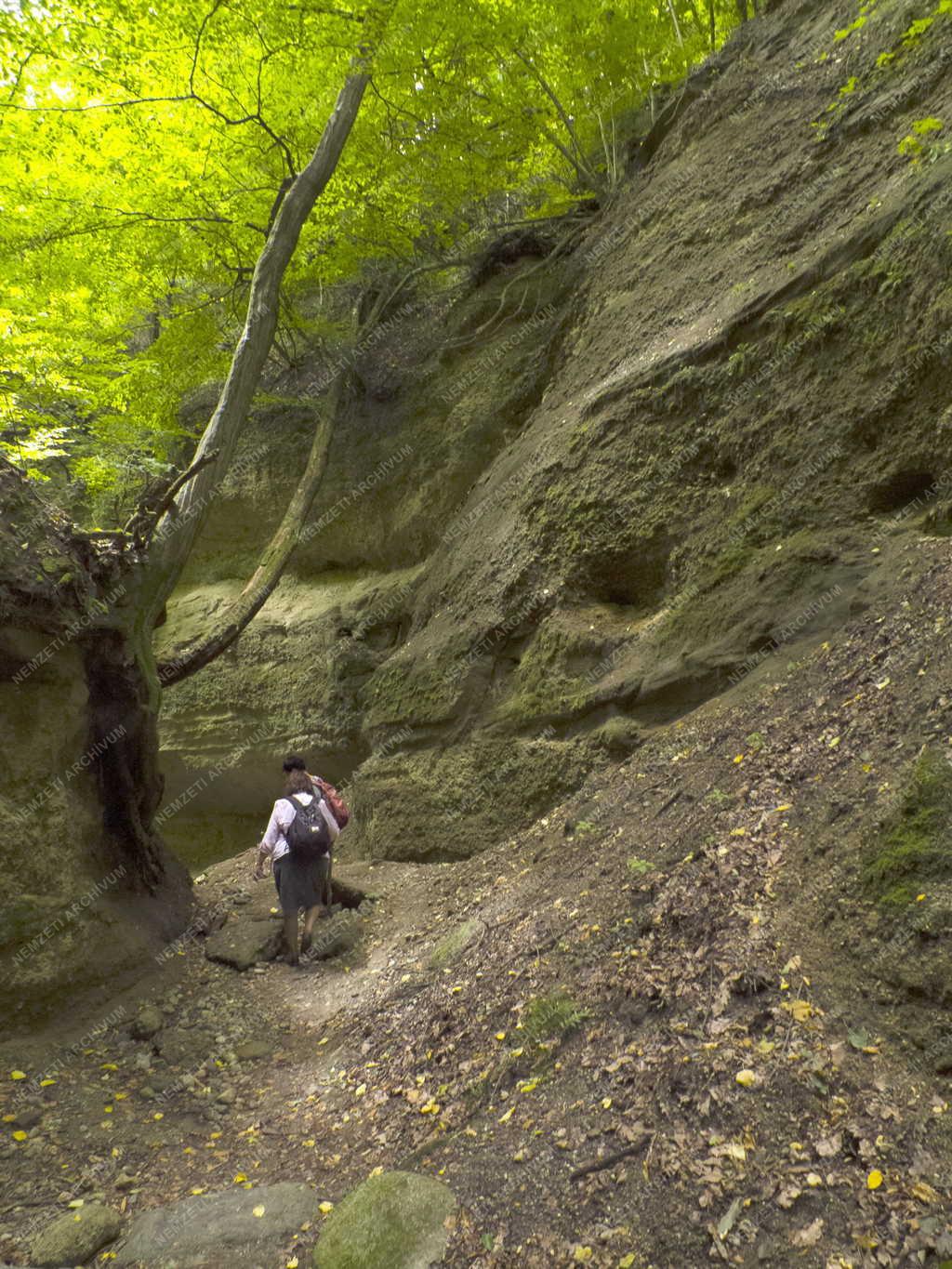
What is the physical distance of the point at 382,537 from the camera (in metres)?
13.5

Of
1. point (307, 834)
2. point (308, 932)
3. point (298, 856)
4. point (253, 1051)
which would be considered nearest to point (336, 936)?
point (308, 932)

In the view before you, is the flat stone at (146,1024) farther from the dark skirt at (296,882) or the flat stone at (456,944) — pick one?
the flat stone at (456,944)

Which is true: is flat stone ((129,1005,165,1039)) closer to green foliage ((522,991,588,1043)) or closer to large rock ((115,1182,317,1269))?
large rock ((115,1182,317,1269))

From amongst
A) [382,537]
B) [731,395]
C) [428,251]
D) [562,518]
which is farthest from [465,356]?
[731,395]

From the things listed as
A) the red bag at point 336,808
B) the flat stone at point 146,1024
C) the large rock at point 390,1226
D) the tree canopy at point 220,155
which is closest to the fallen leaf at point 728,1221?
the large rock at point 390,1226

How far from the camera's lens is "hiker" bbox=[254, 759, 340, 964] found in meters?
7.25

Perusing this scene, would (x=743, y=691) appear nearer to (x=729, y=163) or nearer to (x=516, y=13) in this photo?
(x=729, y=163)

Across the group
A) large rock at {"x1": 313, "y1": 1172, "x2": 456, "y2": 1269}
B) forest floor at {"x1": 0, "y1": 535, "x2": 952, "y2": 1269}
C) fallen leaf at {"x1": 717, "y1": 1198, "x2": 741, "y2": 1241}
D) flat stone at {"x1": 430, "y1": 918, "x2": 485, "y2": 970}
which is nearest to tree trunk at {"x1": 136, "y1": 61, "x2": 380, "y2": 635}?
forest floor at {"x1": 0, "y1": 535, "x2": 952, "y2": 1269}

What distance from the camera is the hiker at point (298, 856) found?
7250mm

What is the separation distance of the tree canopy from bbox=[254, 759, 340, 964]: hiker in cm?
422

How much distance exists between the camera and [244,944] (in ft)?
24.2

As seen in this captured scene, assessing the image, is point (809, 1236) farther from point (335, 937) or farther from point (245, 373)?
point (245, 373)

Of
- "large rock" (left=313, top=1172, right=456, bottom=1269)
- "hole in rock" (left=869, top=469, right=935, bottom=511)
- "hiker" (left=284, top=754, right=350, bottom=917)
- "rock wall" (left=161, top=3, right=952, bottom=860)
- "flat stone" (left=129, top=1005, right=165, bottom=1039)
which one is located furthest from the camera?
"hiker" (left=284, top=754, right=350, bottom=917)

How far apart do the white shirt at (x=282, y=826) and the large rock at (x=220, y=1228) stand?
336cm
